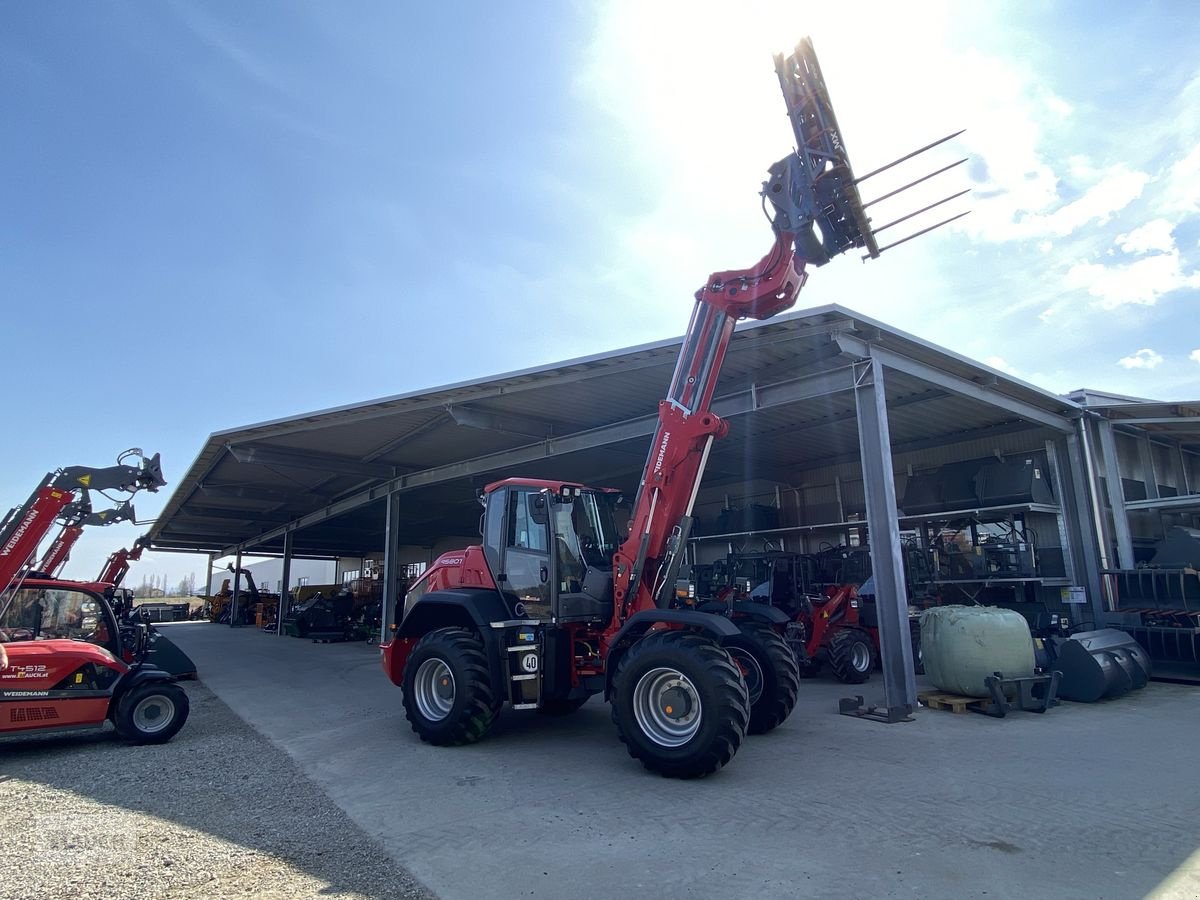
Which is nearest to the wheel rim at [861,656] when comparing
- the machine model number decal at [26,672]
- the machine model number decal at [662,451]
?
the machine model number decal at [662,451]

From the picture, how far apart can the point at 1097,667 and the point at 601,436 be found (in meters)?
8.66

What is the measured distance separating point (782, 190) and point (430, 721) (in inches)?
257

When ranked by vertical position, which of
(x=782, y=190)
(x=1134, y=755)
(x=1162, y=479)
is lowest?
(x=1134, y=755)

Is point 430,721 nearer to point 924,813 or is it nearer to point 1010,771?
Answer: point 924,813

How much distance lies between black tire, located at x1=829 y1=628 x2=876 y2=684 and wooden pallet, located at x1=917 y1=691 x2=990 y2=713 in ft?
6.58

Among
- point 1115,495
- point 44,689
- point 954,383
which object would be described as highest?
point 954,383

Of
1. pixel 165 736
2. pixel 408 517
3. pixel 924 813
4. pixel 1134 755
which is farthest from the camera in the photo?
pixel 408 517

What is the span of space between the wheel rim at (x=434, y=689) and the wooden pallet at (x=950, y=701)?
6.08m

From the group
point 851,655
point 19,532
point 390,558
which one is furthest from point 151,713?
point 390,558

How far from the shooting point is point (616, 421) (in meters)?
14.1

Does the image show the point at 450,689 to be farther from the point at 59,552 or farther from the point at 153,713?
the point at 59,552

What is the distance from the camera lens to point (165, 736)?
308 inches

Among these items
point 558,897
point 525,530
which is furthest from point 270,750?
point 558,897

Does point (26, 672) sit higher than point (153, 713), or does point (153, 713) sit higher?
point (26, 672)
